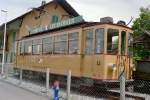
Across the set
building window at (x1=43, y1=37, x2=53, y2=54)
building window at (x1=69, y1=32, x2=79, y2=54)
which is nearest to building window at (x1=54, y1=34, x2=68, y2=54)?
building window at (x1=69, y1=32, x2=79, y2=54)

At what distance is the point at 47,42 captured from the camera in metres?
21.1

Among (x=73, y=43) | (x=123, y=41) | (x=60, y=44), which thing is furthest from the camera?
(x=60, y=44)

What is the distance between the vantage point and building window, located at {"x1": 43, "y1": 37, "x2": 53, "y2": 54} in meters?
20.4

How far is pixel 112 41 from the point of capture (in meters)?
16.3

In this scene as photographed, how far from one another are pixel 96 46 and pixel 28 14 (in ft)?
78.8

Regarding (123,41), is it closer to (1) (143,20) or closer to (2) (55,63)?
(2) (55,63)

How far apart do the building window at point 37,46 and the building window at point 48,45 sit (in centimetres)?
86

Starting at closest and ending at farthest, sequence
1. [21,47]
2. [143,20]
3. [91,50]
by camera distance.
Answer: [91,50] → [21,47] → [143,20]

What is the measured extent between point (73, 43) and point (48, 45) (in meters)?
3.39

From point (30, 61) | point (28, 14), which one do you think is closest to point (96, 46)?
point (30, 61)

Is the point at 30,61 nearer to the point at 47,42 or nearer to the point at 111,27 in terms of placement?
the point at 47,42

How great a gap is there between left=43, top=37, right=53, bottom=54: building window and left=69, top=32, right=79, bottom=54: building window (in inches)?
100

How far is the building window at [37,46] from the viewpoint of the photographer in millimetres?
22419

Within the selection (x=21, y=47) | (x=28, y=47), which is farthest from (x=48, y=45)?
(x=21, y=47)
